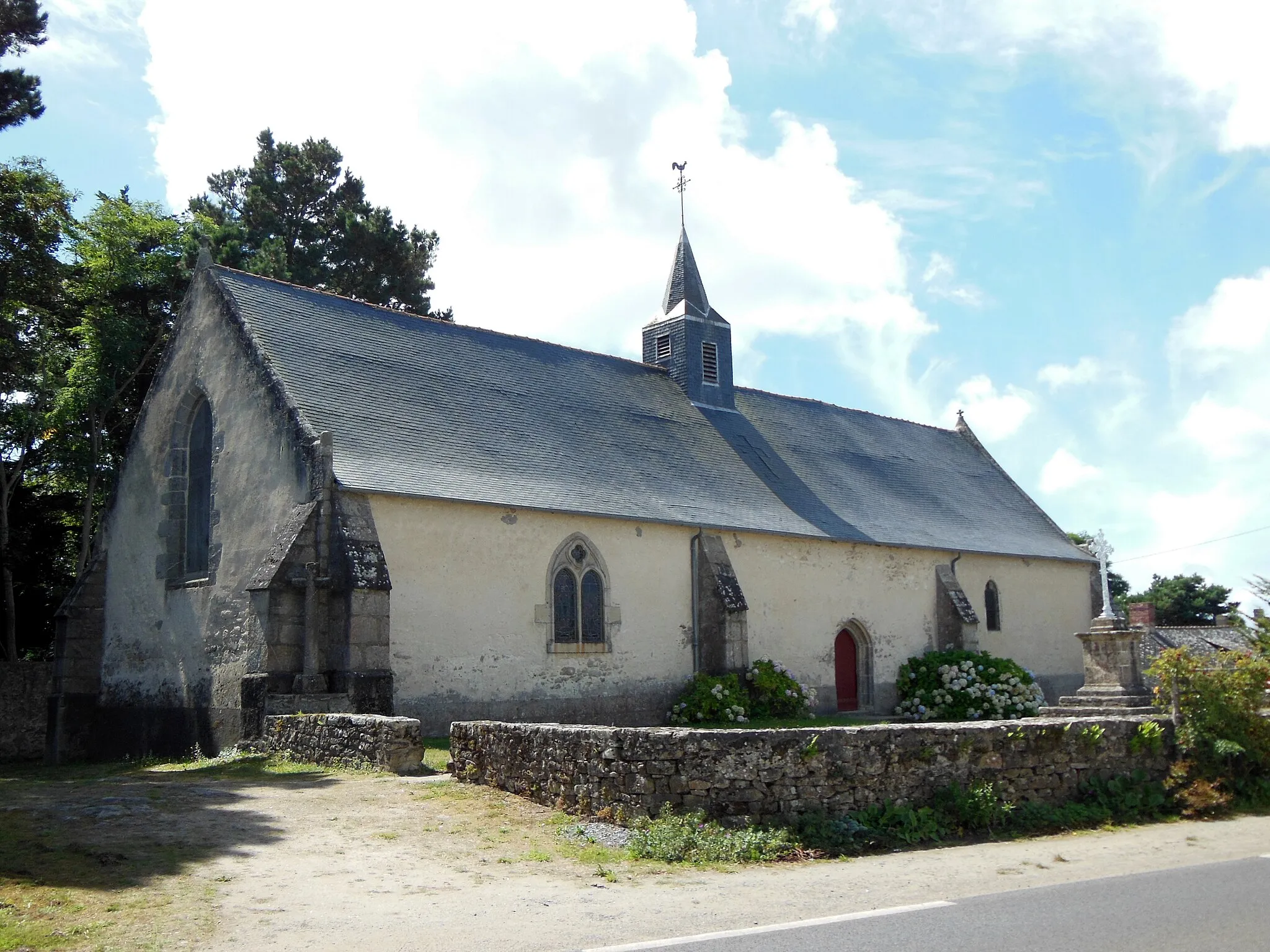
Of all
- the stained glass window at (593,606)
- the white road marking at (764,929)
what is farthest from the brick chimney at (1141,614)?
the white road marking at (764,929)

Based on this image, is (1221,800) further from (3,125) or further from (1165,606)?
(1165,606)

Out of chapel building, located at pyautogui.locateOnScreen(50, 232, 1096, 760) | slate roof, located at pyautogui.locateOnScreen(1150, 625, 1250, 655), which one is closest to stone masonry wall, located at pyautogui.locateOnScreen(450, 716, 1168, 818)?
chapel building, located at pyautogui.locateOnScreen(50, 232, 1096, 760)

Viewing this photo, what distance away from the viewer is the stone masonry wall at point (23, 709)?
2173cm

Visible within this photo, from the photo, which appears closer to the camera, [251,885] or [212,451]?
[251,885]

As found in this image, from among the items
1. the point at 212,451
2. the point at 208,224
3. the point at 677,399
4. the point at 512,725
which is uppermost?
the point at 208,224

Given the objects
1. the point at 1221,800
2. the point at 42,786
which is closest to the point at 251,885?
the point at 42,786

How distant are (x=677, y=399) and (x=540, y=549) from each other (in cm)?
832

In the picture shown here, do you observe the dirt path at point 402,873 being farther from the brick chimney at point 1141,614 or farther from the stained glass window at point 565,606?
the brick chimney at point 1141,614

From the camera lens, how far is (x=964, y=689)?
2258cm

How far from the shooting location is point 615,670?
18.9m

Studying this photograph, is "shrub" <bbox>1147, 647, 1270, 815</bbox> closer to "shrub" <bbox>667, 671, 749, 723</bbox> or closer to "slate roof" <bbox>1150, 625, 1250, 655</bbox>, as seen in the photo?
"shrub" <bbox>667, 671, 749, 723</bbox>

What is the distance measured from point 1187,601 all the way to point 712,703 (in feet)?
156

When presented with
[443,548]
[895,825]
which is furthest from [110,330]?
[895,825]

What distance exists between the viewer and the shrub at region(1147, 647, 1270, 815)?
11.5 m
